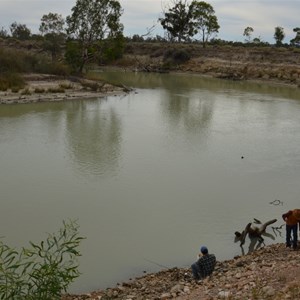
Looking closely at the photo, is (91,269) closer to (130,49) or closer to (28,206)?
(28,206)

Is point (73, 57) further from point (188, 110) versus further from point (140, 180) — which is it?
point (140, 180)

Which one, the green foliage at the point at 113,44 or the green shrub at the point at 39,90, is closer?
the green shrub at the point at 39,90

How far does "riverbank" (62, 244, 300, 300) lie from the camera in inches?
215

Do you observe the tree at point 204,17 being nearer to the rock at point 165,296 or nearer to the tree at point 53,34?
the tree at point 53,34

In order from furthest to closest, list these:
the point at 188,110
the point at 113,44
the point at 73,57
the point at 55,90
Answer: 1. the point at 113,44
2. the point at 73,57
3. the point at 55,90
4. the point at 188,110

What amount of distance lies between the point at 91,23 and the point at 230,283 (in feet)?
116

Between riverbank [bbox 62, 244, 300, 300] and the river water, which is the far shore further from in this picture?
riverbank [bbox 62, 244, 300, 300]

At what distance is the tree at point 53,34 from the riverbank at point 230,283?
133 feet

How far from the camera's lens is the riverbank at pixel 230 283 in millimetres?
5453

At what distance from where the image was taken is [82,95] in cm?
2789

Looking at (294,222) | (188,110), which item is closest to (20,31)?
(188,110)

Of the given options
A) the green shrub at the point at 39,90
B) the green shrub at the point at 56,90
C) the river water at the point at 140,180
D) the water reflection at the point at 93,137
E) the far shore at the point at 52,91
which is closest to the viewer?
the river water at the point at 140,180

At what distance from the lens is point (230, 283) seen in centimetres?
601

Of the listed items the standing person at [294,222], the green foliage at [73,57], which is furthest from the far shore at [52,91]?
the standing person at [294,222]
